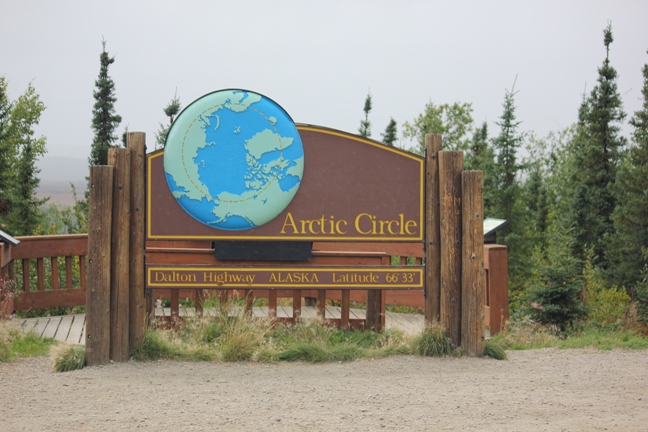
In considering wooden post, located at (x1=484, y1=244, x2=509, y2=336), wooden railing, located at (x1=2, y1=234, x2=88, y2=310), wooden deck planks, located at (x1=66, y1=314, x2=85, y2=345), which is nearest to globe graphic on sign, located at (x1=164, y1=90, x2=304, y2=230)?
wooden deck planks, located at (x1=66, y1=314, x2=85, y2=345)

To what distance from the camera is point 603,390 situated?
702cm

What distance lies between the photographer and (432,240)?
8742 millimetres

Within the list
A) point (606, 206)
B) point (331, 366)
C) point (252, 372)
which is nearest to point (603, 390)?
point (331, 366)

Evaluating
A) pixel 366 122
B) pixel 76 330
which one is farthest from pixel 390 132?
pixel 76 330

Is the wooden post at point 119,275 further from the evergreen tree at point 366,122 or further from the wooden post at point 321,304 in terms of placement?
the evergreen tree at point 366,122

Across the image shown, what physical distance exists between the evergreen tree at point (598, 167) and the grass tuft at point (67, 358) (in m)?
11.4

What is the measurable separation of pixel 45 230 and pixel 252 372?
11688mm

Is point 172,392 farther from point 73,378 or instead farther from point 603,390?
point 603,390

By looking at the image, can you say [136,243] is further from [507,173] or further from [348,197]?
[507,173]

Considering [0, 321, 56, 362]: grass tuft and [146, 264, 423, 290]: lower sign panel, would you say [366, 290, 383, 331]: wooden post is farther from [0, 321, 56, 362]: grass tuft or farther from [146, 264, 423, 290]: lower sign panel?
[0, 321, 56, 362]: grass tuft

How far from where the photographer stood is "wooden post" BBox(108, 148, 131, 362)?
8.25 metres

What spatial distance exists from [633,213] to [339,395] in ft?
33.2

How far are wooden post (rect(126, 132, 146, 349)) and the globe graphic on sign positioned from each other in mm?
341

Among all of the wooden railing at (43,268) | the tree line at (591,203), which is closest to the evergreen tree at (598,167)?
the tree line at (591,203)
